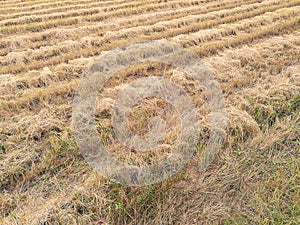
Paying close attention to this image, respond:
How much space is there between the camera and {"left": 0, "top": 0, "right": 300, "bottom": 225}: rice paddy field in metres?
2.70

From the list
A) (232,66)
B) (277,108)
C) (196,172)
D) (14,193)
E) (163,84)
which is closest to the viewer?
(14,193)

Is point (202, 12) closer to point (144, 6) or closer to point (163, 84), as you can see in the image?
point (144, 6)

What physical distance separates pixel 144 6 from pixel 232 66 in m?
5.37

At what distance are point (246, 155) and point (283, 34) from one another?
4881 mm

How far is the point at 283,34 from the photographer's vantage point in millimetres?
6871

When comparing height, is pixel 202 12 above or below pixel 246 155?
above

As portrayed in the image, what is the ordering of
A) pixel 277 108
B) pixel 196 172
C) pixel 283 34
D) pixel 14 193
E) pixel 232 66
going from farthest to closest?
pixel 283 34, pixel 232 66, pixel 277 108, pixel 196 172, pixel 14 193

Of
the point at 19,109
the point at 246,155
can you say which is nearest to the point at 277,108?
the point at 246,155

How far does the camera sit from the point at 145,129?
3717mm

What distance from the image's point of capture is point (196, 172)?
3139 millimetres

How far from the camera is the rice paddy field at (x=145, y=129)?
2.70 meters

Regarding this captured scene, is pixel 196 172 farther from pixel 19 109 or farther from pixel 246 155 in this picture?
pixel 19 109

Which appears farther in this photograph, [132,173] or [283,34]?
[283,34]

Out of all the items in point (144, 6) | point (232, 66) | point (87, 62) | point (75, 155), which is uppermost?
point (144, 6)
